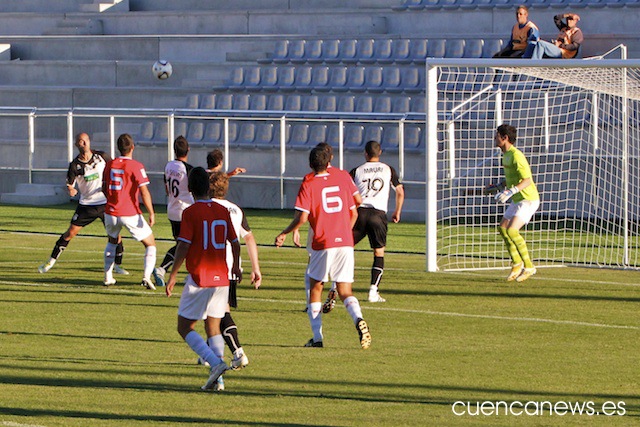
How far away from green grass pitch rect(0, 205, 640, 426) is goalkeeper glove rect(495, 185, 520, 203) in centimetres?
109

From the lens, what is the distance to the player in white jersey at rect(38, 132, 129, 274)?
16969mm

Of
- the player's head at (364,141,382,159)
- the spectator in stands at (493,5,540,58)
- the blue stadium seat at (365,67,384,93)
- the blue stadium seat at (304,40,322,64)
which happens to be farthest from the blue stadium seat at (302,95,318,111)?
the player's head at (364,141,382,159)

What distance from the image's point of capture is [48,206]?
28531mm

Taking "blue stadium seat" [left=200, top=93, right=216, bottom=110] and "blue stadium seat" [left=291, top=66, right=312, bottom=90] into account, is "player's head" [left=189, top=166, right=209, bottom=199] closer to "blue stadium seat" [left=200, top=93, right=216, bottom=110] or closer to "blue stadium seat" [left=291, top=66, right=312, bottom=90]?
"blue stadium seat" [left=291, top=66, right=312, bottom=90]

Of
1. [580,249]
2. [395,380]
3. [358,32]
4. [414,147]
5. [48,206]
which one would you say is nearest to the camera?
[395,380]

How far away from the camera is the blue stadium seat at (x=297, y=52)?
3061cm

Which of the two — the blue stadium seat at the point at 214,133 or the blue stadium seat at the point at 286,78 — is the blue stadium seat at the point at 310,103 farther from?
the blue stadium seat at the point at 214,133

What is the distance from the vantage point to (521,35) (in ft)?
80.8

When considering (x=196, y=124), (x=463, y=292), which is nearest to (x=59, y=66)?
(x=196, y=124)

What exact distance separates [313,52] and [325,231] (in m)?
19.3

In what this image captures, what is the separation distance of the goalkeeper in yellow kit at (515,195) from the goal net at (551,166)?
1.27 metres

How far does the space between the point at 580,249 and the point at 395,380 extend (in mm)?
10827

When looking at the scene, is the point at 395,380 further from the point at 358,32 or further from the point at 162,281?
the point at 358,32

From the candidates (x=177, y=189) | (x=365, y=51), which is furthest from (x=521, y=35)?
(x=177, y=189)
